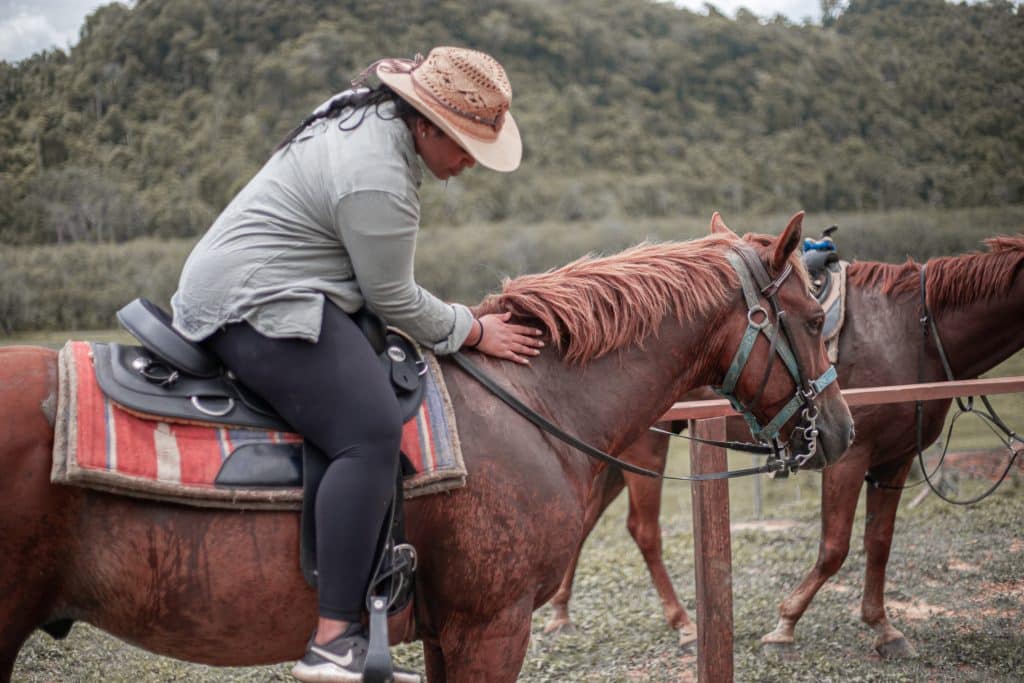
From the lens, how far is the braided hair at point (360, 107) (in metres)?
2.28

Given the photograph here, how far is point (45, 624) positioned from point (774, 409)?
2.28m

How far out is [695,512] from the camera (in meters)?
3.61

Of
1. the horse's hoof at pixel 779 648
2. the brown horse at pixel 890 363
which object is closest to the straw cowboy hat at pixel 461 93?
the brown horse at pixel 890 363

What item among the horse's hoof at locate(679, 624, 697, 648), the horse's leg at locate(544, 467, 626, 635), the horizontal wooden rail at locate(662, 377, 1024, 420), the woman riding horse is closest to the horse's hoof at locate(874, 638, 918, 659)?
the horse's hoof at locate(679, 624, 697, 648)

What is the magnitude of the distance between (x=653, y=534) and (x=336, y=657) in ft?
12.5

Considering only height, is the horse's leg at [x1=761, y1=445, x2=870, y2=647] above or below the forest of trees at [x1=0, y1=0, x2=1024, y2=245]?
below

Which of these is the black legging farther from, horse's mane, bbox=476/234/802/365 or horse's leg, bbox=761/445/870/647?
horse's leg, bbox=761/445/870/647

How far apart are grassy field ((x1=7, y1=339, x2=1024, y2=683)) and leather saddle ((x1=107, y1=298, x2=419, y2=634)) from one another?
2720 millimetres

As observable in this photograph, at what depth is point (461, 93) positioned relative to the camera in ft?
7.52

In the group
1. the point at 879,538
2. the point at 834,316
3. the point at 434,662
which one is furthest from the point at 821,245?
the point at 434,662

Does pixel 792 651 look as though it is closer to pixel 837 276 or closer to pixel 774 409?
pixel 837 276

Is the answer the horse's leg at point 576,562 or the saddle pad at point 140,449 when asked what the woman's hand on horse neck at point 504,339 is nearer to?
the saddle pad at point 140,449

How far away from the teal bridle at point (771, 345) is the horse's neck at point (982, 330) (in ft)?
9.04

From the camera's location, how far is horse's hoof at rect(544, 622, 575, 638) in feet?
18.4
